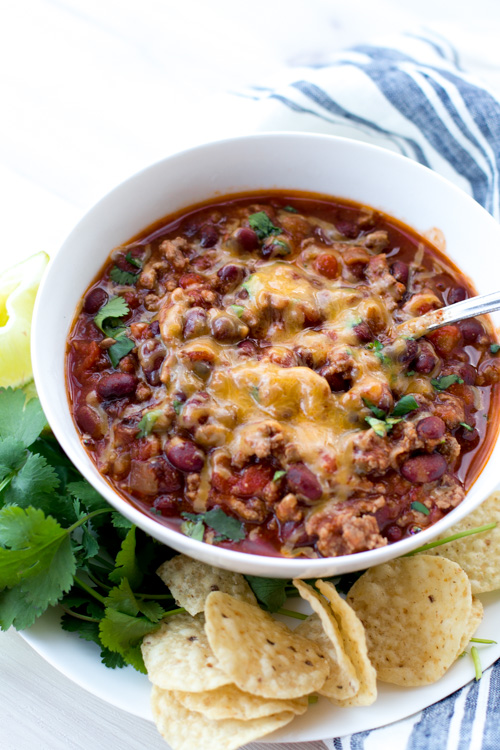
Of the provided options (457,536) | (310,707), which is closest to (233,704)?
(310,707)

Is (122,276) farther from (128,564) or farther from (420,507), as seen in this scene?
(420,507)

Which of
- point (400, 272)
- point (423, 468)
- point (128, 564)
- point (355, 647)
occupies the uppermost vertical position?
point (400, 272)

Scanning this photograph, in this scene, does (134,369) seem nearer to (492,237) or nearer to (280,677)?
(280,677)

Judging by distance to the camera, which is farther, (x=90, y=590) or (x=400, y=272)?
(x=400, y=272)

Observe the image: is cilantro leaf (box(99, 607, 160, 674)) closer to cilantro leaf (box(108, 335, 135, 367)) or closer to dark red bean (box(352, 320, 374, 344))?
cilantro leaf (box(108, 335, 135, 367))

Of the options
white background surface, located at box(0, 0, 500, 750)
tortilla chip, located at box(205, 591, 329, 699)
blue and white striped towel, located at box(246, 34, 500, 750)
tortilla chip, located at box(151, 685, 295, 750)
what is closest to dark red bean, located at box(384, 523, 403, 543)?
tortilla chip, located at box(205, 591, 329, 699)

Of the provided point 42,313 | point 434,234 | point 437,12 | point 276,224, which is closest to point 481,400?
point 434,234
